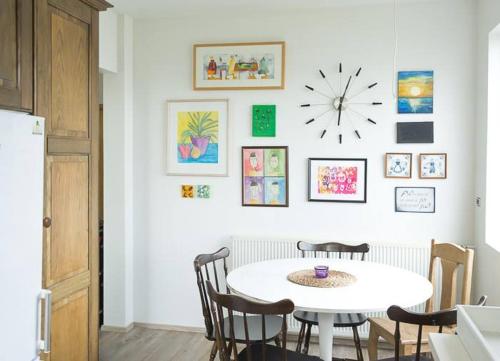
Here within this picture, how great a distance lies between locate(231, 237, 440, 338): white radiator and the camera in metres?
3.64

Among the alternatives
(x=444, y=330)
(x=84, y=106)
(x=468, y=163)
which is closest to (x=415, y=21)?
(x=468, y=163)

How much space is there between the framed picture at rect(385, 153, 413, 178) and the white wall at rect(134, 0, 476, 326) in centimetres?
6

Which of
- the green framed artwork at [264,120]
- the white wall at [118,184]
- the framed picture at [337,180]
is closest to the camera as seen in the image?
the framed picture at [337,180]

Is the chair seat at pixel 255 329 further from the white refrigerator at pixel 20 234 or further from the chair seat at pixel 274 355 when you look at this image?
the white refrigerator at pixel 20 234

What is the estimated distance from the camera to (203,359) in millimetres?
3547

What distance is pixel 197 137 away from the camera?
13.3 ft

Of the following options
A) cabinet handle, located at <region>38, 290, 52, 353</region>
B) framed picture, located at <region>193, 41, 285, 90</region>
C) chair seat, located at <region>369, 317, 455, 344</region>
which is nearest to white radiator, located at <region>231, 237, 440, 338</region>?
chair seat, located at <region>369, 317, 455, 344</region>

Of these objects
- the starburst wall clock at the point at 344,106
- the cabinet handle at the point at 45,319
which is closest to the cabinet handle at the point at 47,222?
the cabinet handle at the point at 45,319

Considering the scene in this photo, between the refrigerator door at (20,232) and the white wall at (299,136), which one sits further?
the white wall at (299,136)

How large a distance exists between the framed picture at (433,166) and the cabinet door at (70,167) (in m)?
2.40

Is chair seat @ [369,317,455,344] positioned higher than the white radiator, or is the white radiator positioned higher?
the white radiator

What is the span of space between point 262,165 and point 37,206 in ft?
7.15

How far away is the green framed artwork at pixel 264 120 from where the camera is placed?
3.92 meters

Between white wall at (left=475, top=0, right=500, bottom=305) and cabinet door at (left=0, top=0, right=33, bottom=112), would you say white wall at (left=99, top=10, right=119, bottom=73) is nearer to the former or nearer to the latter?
cabinet door at (left=0, top=0, right=33, bottom=112)
